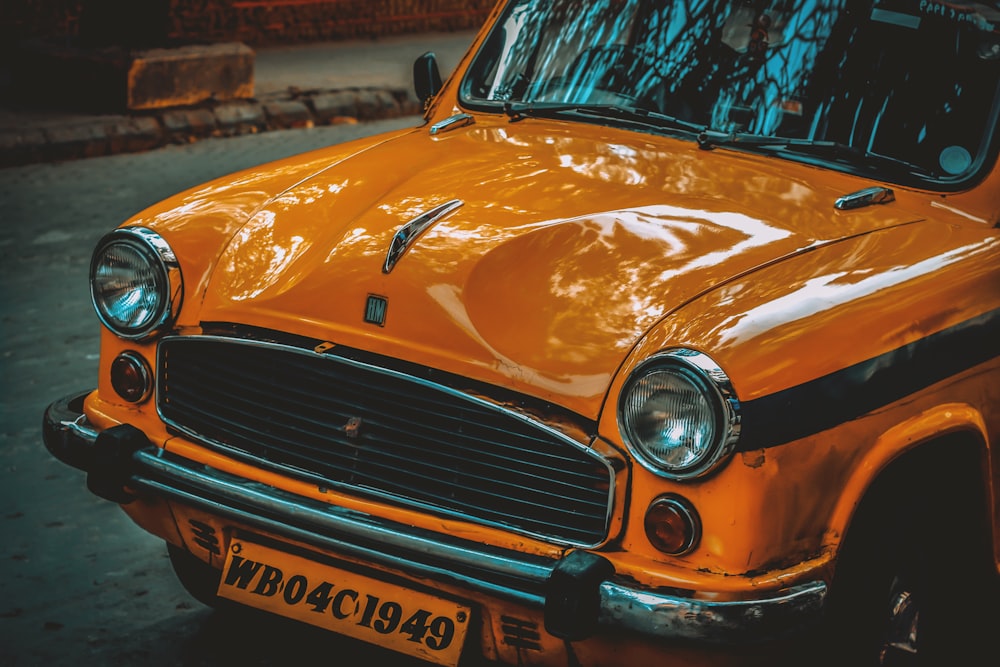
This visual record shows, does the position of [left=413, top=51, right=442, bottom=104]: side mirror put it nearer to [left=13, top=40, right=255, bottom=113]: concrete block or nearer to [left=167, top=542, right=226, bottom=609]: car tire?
[left=167, top=542, right=226, bottom=609]: car tire

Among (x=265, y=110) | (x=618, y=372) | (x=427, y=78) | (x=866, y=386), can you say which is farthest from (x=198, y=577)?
(x=265, y=110)

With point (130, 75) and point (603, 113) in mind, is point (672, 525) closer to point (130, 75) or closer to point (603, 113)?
point (603, 113)

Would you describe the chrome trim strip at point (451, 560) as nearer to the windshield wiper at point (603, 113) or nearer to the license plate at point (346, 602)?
the license plate at point (346, 602)

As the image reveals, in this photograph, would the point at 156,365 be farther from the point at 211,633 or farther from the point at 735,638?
the point at 735,638

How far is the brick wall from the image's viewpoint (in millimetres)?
10477

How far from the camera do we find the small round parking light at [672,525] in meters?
2.43

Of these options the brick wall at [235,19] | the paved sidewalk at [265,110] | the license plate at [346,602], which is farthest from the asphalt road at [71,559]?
the brick wall at [235,19]

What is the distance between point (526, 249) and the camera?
2768mm

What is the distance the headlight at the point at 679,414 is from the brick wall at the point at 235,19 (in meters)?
8.88

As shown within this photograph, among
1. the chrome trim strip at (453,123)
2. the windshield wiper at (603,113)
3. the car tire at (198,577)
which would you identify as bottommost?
the car tire at (198,577)

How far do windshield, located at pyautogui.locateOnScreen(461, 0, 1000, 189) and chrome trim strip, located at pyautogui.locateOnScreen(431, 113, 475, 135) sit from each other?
104 millimetres

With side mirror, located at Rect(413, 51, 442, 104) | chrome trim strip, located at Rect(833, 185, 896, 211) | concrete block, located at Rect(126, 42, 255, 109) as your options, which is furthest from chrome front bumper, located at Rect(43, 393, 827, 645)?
concrete block, located at Rect(126, 42, 255, 109)

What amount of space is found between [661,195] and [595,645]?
1067 millimetres

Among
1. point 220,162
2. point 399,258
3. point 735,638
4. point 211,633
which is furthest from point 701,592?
point 220,162
